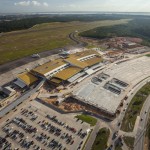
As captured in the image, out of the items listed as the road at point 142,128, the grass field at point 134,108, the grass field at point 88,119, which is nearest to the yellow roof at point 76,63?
the grass field at point 134,108

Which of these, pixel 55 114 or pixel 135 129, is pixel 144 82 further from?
pixel 55 114

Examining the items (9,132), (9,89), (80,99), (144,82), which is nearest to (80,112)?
(80,99)

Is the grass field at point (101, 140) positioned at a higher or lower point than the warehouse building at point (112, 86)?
higher

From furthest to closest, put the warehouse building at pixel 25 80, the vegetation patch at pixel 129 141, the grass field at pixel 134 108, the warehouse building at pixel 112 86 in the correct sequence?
the warehouse building at pixel 25 80
the warehouse building at pixel 112 86
the grass field at pixel 134 108
the vegetation patch at pixel 129 141

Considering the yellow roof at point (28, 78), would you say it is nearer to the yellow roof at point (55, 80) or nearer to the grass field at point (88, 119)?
the yellow roof at point (55, 80)

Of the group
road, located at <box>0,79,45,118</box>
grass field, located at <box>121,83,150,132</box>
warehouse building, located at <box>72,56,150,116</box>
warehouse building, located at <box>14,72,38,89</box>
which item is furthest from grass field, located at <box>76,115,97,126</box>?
warehouse building, located at <box>14,72,38,89</box>

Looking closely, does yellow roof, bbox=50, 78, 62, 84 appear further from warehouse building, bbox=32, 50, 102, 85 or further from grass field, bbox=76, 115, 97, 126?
grass field, bbox=76, 115, 97, 126
